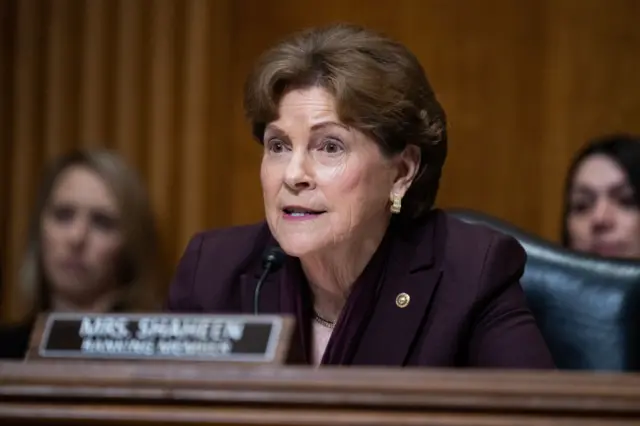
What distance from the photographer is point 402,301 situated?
1525mm

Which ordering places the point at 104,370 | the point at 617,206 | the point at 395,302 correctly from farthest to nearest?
the point at 617,206 < the point at 395,302 < the point at 104,370

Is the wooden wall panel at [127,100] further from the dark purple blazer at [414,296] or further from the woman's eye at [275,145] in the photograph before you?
the woman's eye at [275,145]

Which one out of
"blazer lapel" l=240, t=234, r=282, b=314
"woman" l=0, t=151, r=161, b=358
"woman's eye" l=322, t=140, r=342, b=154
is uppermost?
"woman's eye" l=322, t=140, r=342, b=154

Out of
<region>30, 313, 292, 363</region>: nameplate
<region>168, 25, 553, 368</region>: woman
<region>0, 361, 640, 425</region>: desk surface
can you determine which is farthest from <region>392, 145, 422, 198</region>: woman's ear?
<region>0, 361, 640, 425</region>: desk surface

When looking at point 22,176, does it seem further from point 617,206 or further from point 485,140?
point 617,206

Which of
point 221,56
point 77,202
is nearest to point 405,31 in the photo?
point 221,56

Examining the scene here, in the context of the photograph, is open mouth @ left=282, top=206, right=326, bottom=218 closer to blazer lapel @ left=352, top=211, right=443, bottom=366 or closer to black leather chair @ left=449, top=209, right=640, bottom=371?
blazer lapel @ left=352, top=211, right=443, bottom=366

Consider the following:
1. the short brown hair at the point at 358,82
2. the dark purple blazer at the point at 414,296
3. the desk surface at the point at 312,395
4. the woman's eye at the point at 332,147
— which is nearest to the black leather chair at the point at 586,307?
the dark purple blazer at the point at 414,296

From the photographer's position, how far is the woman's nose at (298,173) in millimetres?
1452

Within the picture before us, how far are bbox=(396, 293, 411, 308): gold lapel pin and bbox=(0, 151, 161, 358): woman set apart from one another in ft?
3.73

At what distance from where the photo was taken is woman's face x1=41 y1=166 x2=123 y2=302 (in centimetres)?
250

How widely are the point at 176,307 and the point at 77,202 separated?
987mm

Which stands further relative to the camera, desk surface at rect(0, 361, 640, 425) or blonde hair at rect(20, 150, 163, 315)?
blonde hair at rect(20, 150, 163, 315)

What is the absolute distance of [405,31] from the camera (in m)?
2.75
